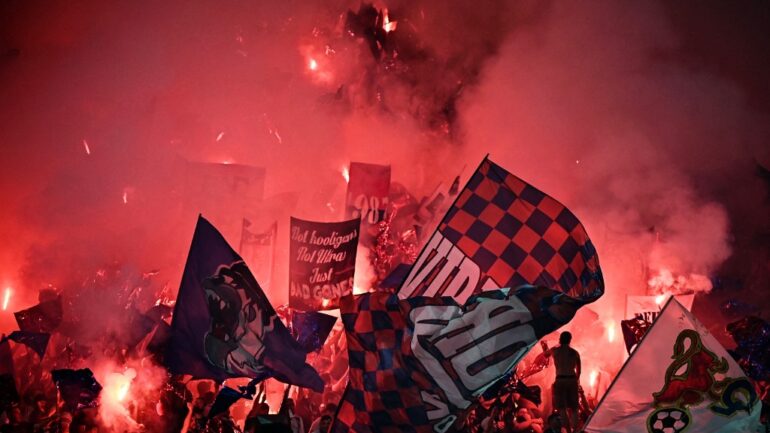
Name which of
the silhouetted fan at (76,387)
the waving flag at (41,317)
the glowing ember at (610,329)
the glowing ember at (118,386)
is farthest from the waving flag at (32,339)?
the glowing ember at (610,329)

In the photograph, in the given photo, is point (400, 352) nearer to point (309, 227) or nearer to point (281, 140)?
point (309, 227)

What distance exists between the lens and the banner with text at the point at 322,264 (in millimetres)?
7484

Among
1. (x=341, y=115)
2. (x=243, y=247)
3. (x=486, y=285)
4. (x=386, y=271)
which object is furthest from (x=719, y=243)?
(x=486, y=285)

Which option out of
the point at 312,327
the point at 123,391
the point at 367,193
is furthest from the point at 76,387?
the point at 367,193

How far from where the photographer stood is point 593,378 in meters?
9.55

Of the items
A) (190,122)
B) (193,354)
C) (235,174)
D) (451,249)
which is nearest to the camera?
(193,354)

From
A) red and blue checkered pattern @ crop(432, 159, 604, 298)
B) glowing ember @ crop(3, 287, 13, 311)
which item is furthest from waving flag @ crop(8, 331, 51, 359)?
red and blue checkered pattern @ crop(432, 159, 604, 298)

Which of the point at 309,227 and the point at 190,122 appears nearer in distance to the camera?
the point at 309,227

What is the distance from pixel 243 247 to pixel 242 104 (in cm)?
323

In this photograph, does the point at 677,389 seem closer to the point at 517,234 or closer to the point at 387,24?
the point at 517,234

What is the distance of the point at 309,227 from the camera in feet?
25.0

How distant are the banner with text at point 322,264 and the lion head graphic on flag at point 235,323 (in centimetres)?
302

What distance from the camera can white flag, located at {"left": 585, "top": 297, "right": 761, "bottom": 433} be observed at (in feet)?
12.1

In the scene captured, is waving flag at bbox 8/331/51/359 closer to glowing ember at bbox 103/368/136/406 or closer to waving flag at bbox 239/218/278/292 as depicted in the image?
glowing ember at bbox 103/368/136/406
